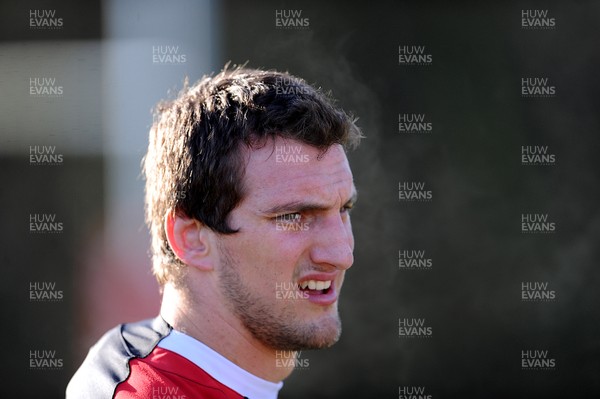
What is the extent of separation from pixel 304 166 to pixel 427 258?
2.86 m

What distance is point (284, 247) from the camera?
6.88 ft

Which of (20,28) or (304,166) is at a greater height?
(20,28)

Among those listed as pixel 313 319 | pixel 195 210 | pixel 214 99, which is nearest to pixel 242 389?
pixel 313 319

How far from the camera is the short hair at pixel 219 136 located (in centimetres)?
212

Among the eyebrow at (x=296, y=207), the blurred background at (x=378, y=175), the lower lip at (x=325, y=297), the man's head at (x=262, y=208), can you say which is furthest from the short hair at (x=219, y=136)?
the blurred background at (x=378, y=175)

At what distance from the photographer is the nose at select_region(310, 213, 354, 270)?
2.13 m

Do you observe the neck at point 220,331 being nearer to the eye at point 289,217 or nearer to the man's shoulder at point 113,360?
the man's shoulder at point 113,360

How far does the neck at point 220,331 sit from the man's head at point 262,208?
0.03m

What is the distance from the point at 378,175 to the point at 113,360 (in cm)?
298

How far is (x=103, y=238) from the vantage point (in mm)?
4680

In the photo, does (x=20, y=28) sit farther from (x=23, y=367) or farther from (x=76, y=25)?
(x=23, y=367)

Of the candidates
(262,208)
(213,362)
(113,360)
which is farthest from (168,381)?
(262,208)

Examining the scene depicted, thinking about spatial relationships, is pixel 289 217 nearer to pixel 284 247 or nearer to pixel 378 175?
pixel 284 247

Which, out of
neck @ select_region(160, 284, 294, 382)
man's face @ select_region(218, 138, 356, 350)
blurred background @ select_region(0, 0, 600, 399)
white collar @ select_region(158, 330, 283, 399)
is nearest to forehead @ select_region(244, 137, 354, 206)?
man's face @ select_region(218, 138, 356, 350)
